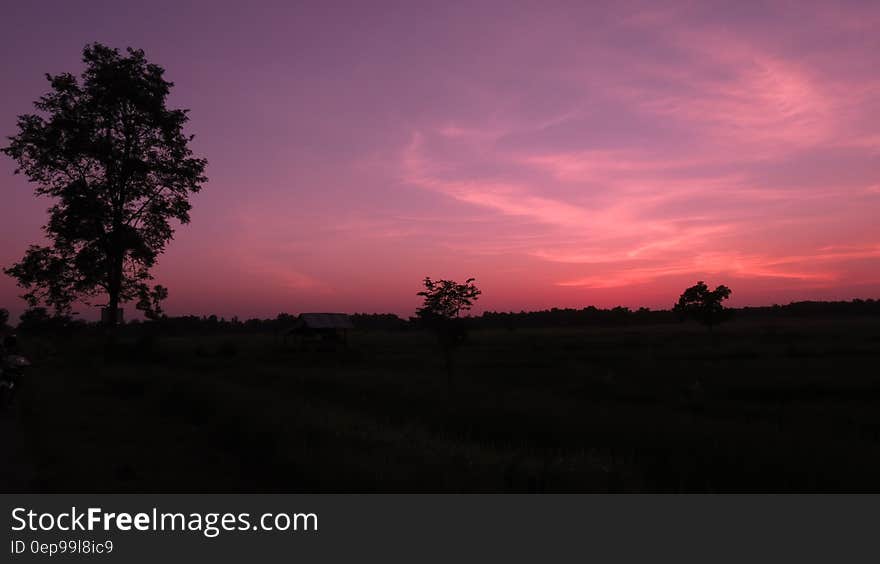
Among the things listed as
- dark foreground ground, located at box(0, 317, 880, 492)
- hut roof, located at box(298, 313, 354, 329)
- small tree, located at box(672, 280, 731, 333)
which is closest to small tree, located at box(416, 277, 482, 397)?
dark foreground ground, located at box(0, 317, 880, 492)

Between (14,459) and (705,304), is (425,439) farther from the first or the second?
(705,304)

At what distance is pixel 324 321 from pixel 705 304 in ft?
149

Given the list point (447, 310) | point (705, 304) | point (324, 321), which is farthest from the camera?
point (705, 304)

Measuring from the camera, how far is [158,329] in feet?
142

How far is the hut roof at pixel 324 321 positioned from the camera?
59.2 meters

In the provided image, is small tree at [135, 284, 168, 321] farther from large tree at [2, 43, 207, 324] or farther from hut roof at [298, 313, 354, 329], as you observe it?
hut roof at [298, 313, 354, 329]

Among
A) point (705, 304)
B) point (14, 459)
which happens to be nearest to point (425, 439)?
point (14, 459)

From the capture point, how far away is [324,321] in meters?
60.2

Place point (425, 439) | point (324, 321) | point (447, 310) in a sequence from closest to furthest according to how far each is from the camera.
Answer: point (425, 439) < point (447, 310) < point (324, 321)

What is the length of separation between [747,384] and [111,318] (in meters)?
32.7

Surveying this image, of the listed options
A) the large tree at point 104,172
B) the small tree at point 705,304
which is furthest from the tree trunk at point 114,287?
the small tree at point 705,304

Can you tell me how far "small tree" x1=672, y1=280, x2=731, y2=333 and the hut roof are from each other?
4176 cm

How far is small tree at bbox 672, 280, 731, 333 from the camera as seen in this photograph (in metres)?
75.2

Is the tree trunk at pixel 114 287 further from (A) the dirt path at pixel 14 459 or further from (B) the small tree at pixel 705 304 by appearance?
(B) the small tree at pixel 705 304
